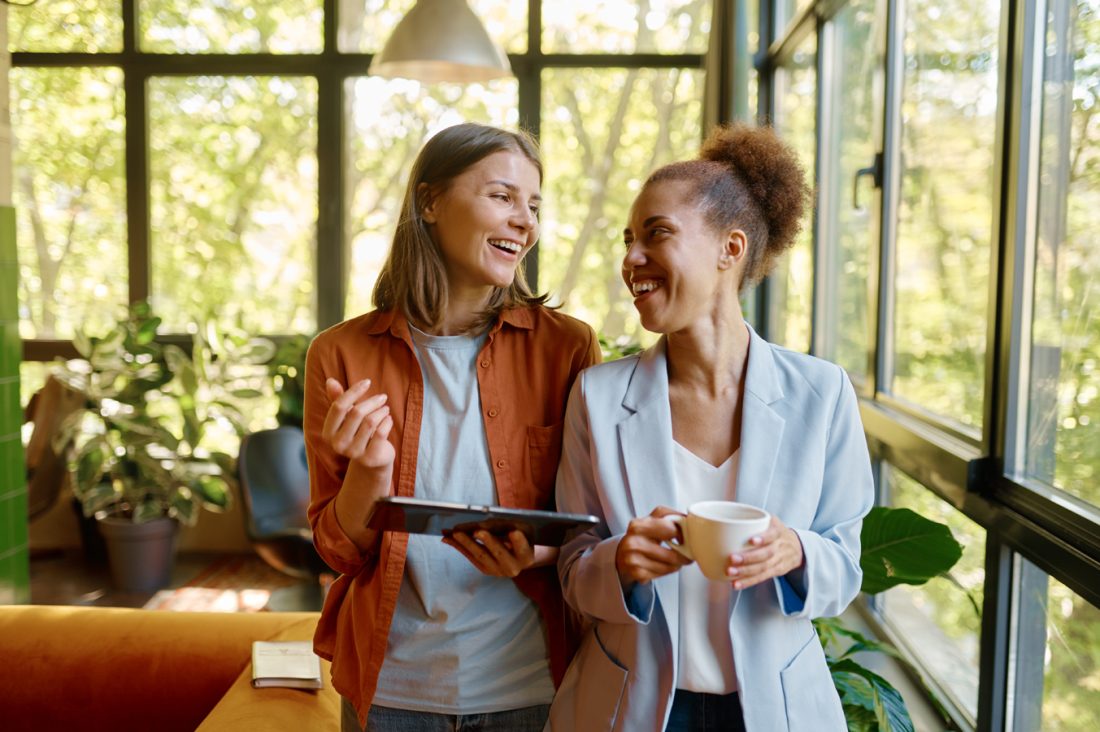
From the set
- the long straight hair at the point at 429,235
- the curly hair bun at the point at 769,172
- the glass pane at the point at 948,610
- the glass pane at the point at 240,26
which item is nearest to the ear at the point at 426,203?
the long straight hair at the point at 429,235

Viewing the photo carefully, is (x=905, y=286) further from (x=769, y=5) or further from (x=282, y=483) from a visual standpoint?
(x=282, y=483)

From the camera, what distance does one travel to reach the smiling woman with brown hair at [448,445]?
1386mm

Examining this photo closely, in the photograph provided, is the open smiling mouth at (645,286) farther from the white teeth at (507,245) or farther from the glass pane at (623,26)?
the glass pane at (623,26)

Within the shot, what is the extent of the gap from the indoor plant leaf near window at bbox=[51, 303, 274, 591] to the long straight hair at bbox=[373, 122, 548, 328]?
3.53 metres

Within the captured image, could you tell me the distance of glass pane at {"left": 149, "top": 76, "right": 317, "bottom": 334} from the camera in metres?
5.31

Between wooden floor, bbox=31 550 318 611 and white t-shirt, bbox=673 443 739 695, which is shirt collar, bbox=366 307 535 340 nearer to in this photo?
white t-shirt, bbox=673 443 739 695

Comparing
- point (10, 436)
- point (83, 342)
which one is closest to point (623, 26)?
point (83, 342)

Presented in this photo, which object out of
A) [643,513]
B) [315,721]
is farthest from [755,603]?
[315,721]

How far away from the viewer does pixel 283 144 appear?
5332 mm

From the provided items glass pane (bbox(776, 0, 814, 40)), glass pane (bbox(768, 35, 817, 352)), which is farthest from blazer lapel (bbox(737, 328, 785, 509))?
glass pane (bbox(776, 0, 814, 40))

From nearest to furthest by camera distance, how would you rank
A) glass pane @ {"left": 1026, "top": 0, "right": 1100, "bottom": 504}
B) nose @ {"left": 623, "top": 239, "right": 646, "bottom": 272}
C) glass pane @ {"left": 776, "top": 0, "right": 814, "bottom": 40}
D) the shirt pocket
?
nose @ {"left": 623, "top": 239, "right": 646, "bottom": 272}
the shirt pocket
glass pane @ {"left": 1026, "top": 0, "right": 1100, "bottom": 504}
glass pane @ {"left": 776, "top": 0, "right": 814, "bottom": 40}

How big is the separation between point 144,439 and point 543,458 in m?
3.77

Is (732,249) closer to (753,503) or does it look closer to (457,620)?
(753,503)

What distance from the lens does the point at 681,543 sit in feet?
3.71
